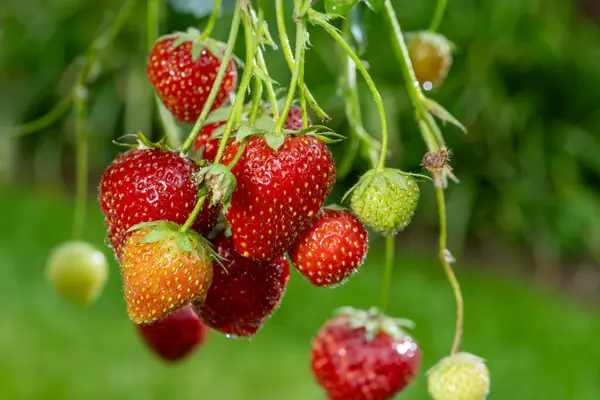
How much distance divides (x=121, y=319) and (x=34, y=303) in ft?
0.77

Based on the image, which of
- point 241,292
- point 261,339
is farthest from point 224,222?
point 261,339

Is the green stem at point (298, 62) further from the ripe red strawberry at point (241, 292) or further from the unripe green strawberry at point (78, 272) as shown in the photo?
the unripe green strawberry at point (78, 272)

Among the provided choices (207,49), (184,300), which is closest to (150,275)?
(184,300)

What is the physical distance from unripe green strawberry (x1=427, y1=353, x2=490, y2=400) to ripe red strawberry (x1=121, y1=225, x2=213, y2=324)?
0.23m

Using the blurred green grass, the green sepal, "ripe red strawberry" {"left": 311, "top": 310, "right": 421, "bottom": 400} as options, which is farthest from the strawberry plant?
the blurred green grass

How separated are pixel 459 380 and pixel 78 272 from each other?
1.76 feet

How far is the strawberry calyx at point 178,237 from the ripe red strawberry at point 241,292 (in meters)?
0.07

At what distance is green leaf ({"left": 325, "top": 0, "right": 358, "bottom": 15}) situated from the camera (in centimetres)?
48

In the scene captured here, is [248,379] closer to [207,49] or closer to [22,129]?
[22,129]

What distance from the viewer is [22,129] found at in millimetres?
934

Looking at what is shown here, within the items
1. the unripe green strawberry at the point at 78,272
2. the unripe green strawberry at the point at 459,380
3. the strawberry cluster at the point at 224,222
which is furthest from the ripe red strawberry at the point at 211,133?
the unripe green strawberry at the point at 78,272

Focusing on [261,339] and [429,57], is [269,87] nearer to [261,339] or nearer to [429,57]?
[429,57]

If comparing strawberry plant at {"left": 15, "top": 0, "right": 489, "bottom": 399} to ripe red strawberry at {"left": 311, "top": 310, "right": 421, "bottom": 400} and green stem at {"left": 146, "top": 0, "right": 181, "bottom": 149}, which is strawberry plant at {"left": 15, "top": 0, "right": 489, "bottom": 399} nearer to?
green stem at {"left": 146, "top": 0, "right": 181, "bottom": 149}

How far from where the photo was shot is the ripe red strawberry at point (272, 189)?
0.50 meters
